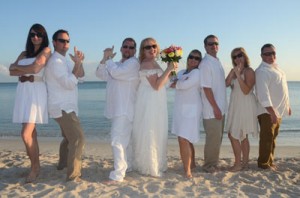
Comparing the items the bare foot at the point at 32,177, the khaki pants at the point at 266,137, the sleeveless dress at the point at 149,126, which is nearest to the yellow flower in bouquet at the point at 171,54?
the sleeveless dress at the point at 149,126

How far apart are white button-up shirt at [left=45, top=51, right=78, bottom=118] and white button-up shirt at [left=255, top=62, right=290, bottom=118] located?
10.7 ft

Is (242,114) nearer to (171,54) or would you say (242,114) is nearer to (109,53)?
(171,54)

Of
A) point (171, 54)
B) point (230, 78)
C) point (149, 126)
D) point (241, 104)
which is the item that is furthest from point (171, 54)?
point (241, 104)

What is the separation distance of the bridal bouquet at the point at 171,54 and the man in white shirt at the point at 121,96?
452mm

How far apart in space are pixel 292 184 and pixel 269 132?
1.02 meters

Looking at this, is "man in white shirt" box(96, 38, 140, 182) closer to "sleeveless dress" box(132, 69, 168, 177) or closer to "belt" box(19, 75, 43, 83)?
"sleeveless dress" box(132, 69, 168, 177)

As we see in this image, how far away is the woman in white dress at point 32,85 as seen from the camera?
520cm

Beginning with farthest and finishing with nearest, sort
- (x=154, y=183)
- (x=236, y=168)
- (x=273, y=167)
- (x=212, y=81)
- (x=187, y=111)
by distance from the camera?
(x=273, y=167), (x=236, y=168), (x=212, y=81), (x=187, y=111), (x=154, y=183)

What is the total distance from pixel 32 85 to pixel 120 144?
1655 millimetres

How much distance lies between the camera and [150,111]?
557 cm

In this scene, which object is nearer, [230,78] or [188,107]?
[188,107]

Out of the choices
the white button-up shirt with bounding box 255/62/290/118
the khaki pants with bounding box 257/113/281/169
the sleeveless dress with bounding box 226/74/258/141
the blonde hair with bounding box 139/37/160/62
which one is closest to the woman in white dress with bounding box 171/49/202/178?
the blonde hair with bounding box 139/37/160/62

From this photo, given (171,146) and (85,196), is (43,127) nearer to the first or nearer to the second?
(171,146)

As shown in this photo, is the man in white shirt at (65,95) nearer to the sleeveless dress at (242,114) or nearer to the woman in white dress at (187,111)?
the woman in white dress at (187,111)
